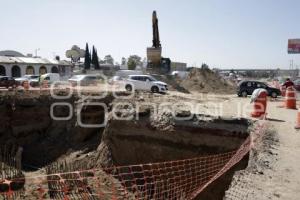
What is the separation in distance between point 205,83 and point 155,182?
2589 centimetres

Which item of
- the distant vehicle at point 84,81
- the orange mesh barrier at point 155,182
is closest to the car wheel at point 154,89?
the distant vehicle at point 84,81

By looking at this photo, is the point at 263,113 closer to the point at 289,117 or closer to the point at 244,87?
the point at 289,117

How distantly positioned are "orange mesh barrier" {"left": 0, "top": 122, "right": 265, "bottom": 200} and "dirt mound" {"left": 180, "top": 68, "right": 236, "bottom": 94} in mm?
21608

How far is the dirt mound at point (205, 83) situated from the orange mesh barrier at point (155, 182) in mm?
21608

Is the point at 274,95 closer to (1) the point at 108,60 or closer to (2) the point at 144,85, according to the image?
(2) the point at 144,85

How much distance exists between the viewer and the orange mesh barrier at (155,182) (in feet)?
30.7

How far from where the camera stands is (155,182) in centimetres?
942

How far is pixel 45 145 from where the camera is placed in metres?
19.4

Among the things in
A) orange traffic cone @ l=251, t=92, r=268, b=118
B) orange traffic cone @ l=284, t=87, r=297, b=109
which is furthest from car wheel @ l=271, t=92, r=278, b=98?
orange traffic cone @ l=251, t=92, r=268, b=118

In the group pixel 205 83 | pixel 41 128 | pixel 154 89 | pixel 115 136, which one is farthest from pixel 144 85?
pixel 115 136

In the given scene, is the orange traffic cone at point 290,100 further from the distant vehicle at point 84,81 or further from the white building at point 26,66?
the white building at point 26,66

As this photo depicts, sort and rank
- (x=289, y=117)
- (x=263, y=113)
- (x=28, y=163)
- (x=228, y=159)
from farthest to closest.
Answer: (x=28, y=163)
(x=289, y=117)
(x=263, y=113)
(x=228, y=159)

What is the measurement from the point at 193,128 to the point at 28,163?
11.7 m

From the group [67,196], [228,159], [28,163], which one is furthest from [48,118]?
[228,159]
